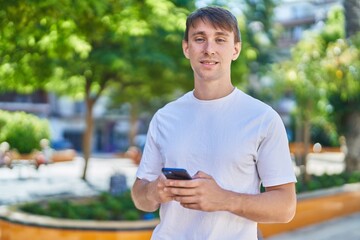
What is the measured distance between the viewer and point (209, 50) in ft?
6.15

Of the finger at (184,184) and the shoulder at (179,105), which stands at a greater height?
the shoulder at (179,105)

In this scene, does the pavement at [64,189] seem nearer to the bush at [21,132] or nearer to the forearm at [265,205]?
the bush at [21,132]

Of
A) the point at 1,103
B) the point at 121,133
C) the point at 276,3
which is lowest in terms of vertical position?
the point at 121,133

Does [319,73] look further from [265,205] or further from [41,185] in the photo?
[265,205]

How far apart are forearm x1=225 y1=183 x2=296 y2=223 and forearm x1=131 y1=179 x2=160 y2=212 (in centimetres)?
28

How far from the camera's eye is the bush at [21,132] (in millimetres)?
28000

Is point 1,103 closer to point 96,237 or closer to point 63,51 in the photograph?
point 63,51

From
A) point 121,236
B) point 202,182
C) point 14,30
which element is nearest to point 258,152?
point 202,182

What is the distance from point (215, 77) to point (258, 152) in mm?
301

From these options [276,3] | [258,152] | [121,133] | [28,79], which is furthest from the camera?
[121,133]

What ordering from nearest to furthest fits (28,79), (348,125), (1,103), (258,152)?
(258,152) < (28,79) < (348,125) < (1,103)

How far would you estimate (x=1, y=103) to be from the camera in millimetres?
42688

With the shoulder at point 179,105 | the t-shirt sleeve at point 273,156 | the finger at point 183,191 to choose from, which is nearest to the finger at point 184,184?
the finger at point 183,191

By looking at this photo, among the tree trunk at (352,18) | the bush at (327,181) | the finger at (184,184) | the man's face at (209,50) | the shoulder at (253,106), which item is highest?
the tree trunk at (352,18)
